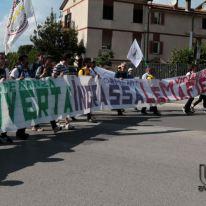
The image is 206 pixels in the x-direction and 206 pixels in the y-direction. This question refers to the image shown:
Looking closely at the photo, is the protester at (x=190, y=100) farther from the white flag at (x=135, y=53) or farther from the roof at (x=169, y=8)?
the roof at (x=169, y=8)

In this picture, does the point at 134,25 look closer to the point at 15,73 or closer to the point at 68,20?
the point at 68,20

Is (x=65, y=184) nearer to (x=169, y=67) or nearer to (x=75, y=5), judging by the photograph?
(x=169, y=67)

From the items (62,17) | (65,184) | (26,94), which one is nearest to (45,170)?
(65,184)

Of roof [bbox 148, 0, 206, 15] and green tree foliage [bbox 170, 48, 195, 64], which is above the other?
roof [bbox 148, 0, 206, 15]

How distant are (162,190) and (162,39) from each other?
47275 millimetres

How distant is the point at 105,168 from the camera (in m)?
7.77

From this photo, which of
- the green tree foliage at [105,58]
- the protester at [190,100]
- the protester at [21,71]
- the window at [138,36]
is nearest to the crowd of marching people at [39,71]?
the protester at [21,71]

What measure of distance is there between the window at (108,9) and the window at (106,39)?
1.40 meters

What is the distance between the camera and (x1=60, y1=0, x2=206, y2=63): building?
4934cm

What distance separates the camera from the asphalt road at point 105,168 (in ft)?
20.1

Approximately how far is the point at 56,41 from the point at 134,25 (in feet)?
26.3

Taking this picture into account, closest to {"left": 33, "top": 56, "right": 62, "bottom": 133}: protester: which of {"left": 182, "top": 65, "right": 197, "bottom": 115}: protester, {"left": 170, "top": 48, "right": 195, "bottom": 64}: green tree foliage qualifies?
{"left": 182, "top": 65, "right": 197, "bottom": 115}: protester

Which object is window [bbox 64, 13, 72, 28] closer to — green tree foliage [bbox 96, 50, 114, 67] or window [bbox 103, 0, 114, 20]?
window [bbox 103, 0, 114, 20]

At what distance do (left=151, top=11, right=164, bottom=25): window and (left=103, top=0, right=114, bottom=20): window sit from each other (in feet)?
15.9
